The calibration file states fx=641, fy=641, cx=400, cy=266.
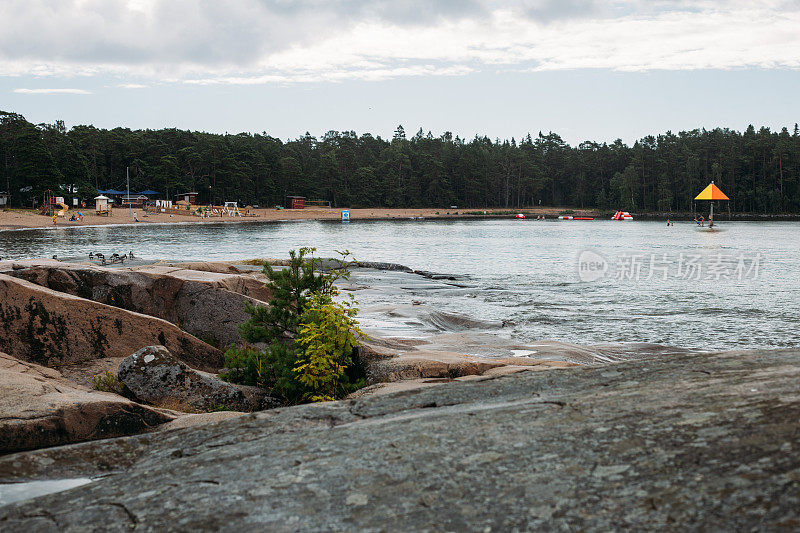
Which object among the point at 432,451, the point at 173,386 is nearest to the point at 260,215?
the point at 173,386

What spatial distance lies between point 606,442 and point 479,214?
160 meters

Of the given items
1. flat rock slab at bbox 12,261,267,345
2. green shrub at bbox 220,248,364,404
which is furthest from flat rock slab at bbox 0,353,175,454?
flat rock slab at bbox 12,261,267,345

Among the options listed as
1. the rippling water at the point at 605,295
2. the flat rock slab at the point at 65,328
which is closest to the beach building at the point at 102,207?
the rippling water at the point at 605,295

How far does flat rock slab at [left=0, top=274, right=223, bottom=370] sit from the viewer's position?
9719 millimetres

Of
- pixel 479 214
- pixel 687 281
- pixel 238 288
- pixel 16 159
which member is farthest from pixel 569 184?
pixel 238 288

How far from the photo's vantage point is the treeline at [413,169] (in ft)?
375

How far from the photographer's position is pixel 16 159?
100688 mm

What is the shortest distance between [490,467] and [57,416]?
16.7ft

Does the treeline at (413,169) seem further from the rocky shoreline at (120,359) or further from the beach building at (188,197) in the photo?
the rocky shoreline at (120,359)

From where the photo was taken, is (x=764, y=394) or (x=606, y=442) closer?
(x=606, y=442)

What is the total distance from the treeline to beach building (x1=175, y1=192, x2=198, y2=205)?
6.31 feet

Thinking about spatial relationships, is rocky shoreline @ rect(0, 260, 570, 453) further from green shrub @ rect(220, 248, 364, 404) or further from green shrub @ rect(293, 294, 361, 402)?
green shrub @ rect(293, 294, 361, 402)

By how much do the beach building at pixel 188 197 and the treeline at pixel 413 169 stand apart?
1.92 metres

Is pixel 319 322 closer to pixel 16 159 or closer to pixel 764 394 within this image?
pixel 764 394
